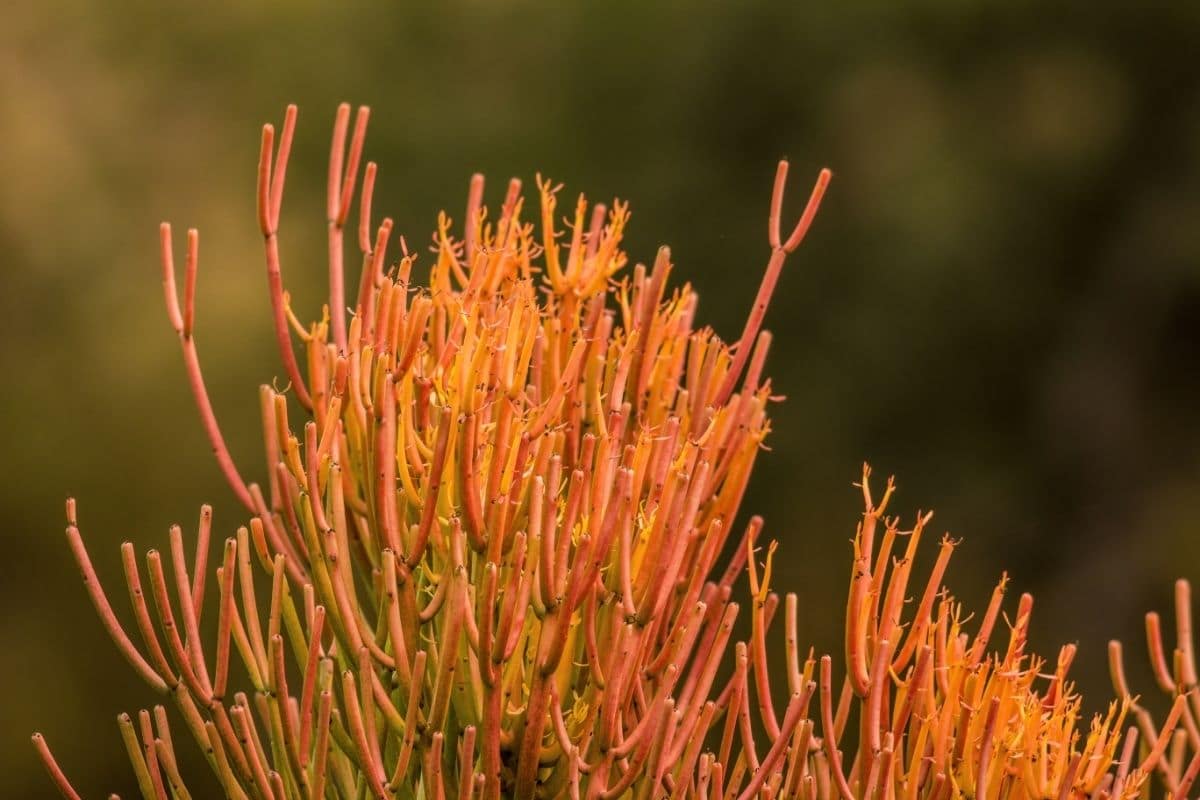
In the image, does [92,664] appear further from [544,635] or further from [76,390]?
[544,635]

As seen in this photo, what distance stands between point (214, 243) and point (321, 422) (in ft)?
9.53

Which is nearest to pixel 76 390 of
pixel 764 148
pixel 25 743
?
pixel 25 743

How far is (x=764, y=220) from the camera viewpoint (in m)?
3.56

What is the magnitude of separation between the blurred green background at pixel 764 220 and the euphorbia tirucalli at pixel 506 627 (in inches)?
110

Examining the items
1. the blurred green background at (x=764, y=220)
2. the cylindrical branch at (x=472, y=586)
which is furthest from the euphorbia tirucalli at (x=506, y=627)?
the blurred green background at (x=764, y=220)

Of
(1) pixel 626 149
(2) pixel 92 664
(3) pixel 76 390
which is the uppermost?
(1) pixel 626 149

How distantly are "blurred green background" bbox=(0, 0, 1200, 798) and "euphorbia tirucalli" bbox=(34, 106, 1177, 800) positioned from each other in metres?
2.80

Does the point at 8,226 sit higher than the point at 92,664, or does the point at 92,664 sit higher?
the point at 8,226

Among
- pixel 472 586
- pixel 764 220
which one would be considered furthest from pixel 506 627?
pixel 764 220

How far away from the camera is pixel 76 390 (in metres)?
3.57

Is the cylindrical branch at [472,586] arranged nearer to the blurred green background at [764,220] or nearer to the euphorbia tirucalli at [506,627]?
the euphorbia tirucalli at [506,627]

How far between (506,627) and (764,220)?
3.07 m

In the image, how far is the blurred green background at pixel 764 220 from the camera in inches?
138

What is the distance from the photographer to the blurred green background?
3516mm
